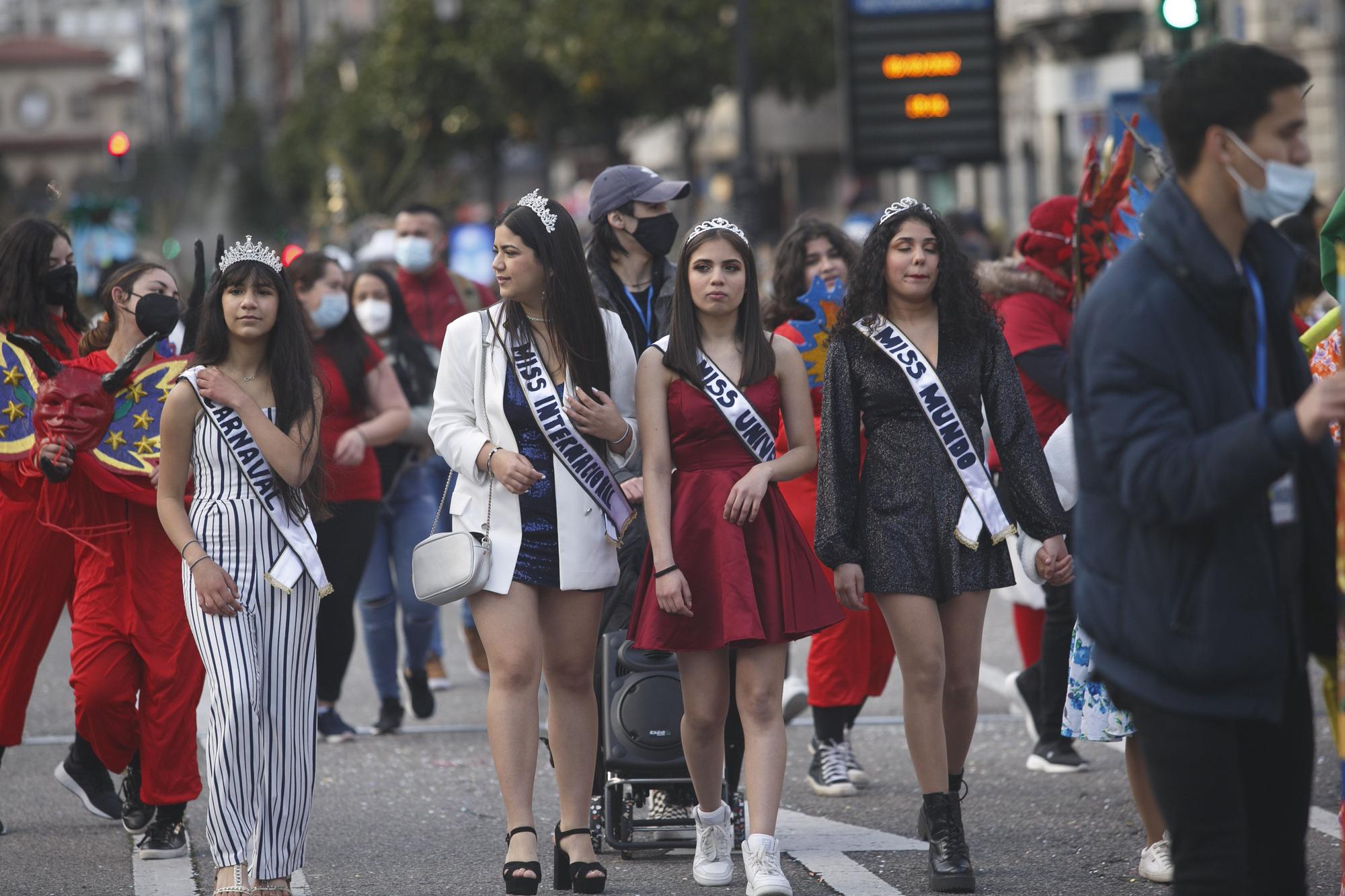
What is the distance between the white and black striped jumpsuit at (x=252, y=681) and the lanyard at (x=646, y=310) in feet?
4.83

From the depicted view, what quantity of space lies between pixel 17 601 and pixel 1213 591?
423cm

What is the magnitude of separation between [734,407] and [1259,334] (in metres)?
2.12

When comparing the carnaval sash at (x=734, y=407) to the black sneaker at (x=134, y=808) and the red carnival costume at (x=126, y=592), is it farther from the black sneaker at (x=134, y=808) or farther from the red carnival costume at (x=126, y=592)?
the black sneaker at (x=134, y=808)

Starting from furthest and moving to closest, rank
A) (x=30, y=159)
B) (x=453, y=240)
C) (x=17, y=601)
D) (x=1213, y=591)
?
(x=30, y=159) < (x=453, y=240) < (x=17, y=601) < (x=1213, y=591)

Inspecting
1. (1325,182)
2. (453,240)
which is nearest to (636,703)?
(453,240)

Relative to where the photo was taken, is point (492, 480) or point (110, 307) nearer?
point (492, 480)

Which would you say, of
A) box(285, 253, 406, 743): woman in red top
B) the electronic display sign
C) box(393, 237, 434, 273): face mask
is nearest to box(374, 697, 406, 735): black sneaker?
box(285, 253, 406, 743): woman in red top

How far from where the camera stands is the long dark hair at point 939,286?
5.69 metres

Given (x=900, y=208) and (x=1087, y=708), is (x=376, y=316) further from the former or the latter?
(x=1087, y=708)

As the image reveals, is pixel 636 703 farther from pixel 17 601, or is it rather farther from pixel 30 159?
pixel 30 159

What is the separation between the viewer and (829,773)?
279 inches

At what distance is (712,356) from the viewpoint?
18.5ft

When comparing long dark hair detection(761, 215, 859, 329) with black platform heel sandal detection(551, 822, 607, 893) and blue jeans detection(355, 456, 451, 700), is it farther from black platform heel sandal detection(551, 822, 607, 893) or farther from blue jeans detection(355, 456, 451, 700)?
black platform heel sandal detection(551, 822, 607, 893)

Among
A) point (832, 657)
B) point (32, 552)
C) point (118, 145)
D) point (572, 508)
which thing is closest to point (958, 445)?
point (572, 508)
